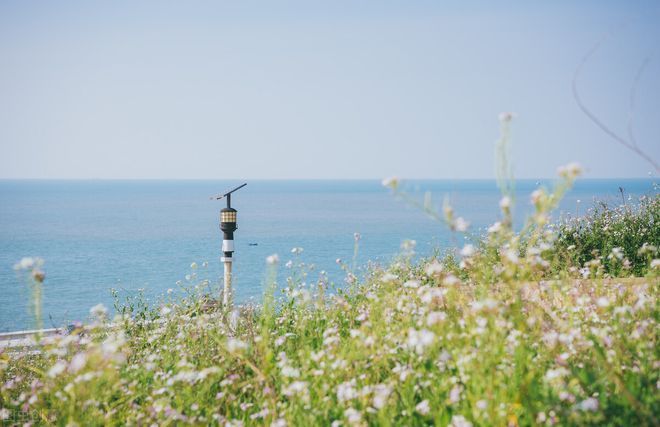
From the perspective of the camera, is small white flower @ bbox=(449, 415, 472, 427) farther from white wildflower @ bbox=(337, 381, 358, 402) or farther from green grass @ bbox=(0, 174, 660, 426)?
white wildflower @ bbox=(337, 381, 358, 402)

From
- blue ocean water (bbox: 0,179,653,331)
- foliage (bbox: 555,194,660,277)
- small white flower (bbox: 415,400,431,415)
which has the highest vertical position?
foliage (bbox: 555,194,660,277)

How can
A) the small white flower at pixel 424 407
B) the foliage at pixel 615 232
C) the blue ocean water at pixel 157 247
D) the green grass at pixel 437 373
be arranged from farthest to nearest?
the blue ocean water at pixel 157 247 → the foliage at pixel 615 232 → the small white flower at pixel 424 407 → the green grass at pixel 437 373

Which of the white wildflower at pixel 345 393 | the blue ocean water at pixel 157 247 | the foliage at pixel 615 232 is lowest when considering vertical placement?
the blue ocean water at pixel 157 247

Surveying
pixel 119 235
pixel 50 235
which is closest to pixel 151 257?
pixel 119 235

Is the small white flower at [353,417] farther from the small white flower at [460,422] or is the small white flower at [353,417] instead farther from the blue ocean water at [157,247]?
the blue ocean water at [157,247]

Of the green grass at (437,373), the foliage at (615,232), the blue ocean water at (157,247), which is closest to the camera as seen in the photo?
the green grass at (437,373)

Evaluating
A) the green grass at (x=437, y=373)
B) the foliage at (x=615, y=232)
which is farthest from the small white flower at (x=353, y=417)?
the foliage at (x=615, y=232)

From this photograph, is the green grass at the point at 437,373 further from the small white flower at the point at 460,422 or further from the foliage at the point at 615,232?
the foliage at the point at 615,232

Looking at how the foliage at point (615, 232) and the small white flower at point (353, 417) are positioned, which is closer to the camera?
the small white flower at point (353, 417)

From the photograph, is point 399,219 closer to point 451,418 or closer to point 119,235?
point 119,235

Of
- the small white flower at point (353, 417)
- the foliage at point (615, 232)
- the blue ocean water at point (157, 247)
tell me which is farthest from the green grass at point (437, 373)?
the blue ocean water at point (157, 247)

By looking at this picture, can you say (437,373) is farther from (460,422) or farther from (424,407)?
(460,422)

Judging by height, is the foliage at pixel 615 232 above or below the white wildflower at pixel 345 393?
above

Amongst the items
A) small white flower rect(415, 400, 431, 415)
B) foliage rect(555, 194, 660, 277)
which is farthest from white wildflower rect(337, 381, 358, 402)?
foliage rect(555, 194, 660, 277)
